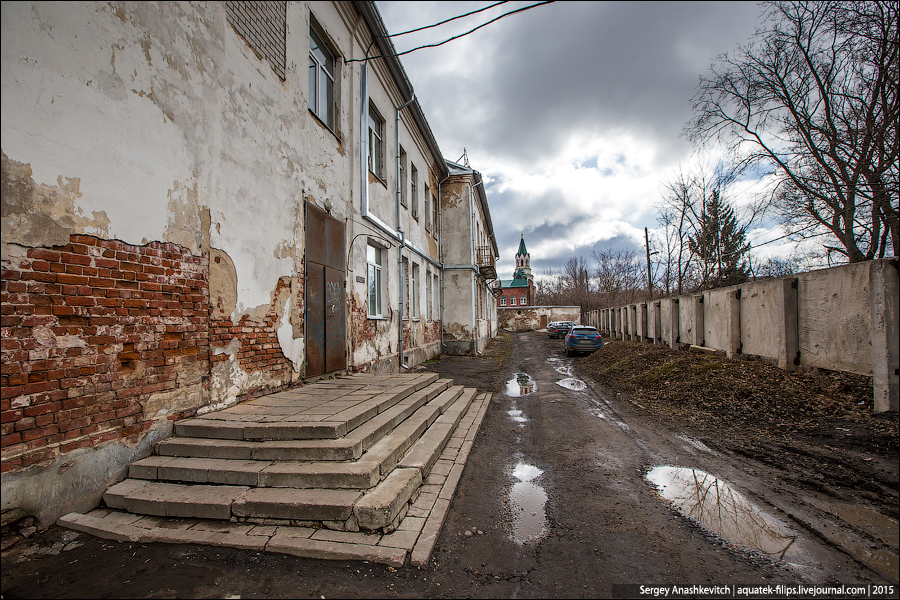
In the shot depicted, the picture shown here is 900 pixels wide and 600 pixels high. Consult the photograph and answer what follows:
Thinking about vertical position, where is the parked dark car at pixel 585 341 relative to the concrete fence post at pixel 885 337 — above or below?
below

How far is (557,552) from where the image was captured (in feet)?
9.61

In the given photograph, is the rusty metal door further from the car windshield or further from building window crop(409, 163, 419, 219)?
the car windshield

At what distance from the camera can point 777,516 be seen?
3271 millimetres

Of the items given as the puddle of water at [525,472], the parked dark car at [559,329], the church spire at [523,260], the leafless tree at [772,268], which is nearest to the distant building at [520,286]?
the church spire at [523,260]

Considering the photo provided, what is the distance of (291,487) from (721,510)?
12.1ft

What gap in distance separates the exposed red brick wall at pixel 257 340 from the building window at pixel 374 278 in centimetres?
336

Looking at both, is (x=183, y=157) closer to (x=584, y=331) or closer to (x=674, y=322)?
(x=674, y=322)

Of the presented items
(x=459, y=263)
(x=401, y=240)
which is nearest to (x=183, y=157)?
(x=401, y=240)

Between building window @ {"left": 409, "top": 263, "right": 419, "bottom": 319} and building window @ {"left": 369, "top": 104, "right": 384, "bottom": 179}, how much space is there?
3789 mm

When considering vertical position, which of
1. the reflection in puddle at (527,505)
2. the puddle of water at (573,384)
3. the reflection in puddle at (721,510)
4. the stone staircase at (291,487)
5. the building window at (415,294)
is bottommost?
the puddle of water at (573,384)

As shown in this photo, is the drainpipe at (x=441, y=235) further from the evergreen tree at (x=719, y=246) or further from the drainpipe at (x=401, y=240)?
the evergreen tree at (x=719, y=246)

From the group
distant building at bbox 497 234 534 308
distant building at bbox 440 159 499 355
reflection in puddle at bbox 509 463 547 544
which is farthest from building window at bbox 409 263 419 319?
distant building at bbox 497 234 534 308

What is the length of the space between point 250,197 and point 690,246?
24.8 m

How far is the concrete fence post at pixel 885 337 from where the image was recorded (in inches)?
199
